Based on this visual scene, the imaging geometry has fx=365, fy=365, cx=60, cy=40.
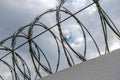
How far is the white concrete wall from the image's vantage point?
18.0 ft

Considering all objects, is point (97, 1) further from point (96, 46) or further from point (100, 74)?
point (100, 74)

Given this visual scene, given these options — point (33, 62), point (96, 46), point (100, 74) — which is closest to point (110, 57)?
point (100, 74)

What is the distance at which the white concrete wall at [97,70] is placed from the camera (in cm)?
550

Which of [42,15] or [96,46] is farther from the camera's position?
[42,15]

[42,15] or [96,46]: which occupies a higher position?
[42,15]

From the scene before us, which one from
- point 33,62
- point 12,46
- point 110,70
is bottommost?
point 110,70

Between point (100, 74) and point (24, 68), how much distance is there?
3.63 meters

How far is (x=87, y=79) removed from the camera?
5797 mm

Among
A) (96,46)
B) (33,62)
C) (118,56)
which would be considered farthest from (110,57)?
(33,62)

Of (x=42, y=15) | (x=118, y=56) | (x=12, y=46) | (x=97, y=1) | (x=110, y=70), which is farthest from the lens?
(x=12, y=46)

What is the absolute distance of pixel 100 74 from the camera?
5.70 m

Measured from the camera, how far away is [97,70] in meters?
5.97

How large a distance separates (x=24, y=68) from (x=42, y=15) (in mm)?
1686

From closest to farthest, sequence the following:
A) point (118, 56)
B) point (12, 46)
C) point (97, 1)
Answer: point (118, 56) → point (97, 1) → point (12, 46)
